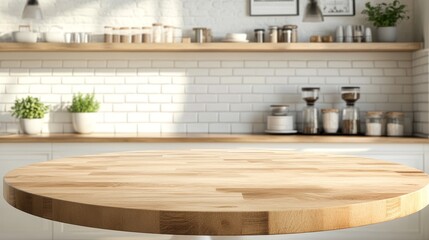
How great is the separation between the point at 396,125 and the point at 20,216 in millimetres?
3078

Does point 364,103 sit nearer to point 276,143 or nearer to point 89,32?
point 276,143

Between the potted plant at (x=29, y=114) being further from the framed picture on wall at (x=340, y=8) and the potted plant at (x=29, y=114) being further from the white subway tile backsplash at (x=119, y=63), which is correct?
the framed picture on wall at (x=340, y=8)

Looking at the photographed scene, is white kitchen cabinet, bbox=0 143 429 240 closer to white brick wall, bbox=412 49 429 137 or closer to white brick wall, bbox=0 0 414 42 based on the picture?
white brick wall, bbox=412 49 429 137

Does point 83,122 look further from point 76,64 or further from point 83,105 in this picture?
point 76,64

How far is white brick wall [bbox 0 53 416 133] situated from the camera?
4.62 metres

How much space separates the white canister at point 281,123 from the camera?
4.40 metres

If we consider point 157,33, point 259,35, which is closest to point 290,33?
point 259,35

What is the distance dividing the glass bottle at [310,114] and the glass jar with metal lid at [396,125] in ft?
1.94

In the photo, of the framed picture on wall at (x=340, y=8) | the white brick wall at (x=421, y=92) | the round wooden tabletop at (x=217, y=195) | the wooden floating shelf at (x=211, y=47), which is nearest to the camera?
the round wooden tabletop at (x=217, y=195)

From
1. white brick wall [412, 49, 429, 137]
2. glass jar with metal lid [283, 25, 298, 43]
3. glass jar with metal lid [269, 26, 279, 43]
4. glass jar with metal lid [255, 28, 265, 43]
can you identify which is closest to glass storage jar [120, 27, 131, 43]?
glass jar with metal lid [255, 28, 265, 43]

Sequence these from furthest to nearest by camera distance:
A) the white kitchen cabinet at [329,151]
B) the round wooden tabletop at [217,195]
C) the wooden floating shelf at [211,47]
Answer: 1. the wooden floating shelf at [211,47]
2. the white kitchen cabinet at [329,151]
3. the round wooden tabletop at [217,195]

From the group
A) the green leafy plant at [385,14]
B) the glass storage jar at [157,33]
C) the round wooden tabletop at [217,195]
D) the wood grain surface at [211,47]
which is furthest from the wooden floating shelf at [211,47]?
the round wooden tabletop at [217,195]

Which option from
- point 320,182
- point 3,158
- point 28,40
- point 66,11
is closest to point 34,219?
point 3,158

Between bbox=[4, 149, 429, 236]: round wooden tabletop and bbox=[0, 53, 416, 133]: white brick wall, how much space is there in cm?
258
